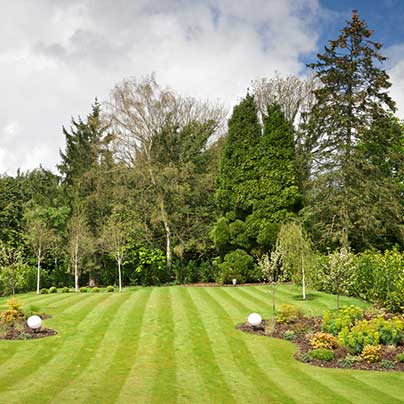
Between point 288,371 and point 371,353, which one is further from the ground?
point 371,353

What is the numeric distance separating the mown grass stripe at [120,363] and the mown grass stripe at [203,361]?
1504 mm

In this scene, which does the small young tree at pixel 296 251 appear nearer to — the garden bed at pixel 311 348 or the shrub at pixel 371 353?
the garden bed at pixel 311 348

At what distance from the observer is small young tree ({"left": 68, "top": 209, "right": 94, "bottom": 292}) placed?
3153cm

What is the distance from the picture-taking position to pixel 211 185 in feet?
120

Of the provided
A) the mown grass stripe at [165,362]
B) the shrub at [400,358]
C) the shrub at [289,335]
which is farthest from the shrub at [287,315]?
the shrub at [400,358]

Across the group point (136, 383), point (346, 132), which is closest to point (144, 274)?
point (346, 132)

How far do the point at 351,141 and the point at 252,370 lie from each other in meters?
20.3

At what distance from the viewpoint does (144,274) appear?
34.9 m

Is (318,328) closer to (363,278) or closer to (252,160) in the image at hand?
(363,278)

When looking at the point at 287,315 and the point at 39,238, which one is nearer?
the point at 287,315

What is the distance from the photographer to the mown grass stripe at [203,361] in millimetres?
9267

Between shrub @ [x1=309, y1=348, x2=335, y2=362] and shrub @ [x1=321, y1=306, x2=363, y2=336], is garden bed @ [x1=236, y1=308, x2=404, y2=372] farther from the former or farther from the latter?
shrub @ [x1=321, y1=306, x2=363, y2=336]

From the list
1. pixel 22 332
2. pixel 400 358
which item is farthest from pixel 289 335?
pixel 22 332

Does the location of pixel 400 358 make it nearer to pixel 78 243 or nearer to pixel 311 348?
pixel 311 348
